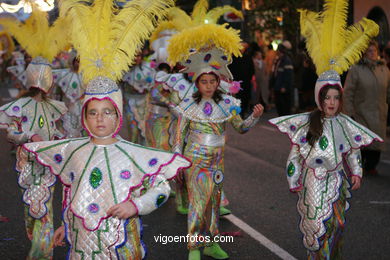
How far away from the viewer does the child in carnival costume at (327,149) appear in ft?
16.8

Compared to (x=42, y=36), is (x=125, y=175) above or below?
below

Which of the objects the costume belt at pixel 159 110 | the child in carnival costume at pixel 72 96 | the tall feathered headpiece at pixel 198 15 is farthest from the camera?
the child in carnival costume at pixel 72 96

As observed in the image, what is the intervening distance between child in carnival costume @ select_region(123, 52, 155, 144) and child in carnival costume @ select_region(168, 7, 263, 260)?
3.87 meters

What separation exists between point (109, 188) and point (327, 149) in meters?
2.00

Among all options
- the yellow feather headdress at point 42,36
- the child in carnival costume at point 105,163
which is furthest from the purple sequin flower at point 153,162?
the yellow feather headdress at point 42,36

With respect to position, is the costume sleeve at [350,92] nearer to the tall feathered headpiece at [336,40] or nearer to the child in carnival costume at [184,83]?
the child in carnival costume at [184,83]

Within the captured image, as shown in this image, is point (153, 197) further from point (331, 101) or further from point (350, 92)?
point (350, 92)

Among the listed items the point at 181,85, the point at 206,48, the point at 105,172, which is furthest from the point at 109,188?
the point at 181,85

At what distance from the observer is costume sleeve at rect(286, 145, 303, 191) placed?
5.29 m

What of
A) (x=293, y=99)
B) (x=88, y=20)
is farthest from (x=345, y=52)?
(x=293, y=99)

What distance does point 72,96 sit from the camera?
954cm

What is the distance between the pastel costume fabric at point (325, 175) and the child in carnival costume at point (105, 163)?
4.99 feet

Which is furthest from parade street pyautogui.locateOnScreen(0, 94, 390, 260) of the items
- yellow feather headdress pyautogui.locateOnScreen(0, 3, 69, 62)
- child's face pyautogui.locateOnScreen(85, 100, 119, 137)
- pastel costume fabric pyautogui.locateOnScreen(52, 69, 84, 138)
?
child's face pyautogui.locateOnScreen(85, 100, 119, 137)

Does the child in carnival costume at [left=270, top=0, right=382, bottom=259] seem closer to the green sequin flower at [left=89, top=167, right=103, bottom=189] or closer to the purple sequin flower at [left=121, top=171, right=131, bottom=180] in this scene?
the purple sequin flower at [left=121, top=171, right=131, bottom=180]
